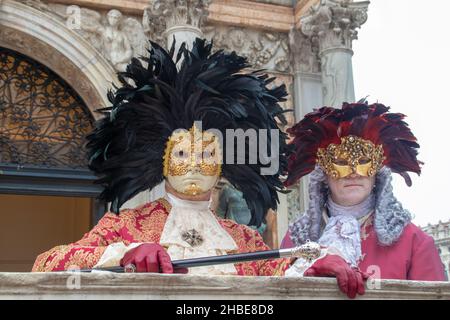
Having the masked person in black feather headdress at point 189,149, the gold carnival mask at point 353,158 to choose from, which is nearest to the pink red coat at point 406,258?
the gold carnival mask at point 353,158

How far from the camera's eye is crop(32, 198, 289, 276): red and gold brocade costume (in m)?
2.68

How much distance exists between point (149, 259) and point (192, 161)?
830 mm

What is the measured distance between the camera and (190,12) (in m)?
7.31

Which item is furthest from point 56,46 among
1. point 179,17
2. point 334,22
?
point 334,22

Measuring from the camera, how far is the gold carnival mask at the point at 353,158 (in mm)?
3611

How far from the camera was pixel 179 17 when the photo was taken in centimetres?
729

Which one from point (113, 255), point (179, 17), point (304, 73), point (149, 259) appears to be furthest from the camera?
point (304, 73)

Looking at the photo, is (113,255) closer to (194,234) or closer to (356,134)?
(194,234)

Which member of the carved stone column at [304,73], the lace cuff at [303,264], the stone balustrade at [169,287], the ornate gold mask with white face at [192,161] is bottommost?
the stone balustrade at [169,287]

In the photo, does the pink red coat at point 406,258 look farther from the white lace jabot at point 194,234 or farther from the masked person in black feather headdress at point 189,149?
the white lace jabot at point 194,234

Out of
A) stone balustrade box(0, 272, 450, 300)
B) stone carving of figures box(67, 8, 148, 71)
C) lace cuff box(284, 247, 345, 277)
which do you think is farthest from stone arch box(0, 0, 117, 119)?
stone balustrade box(0, 272, 450, 300)

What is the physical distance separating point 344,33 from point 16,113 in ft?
12.7
